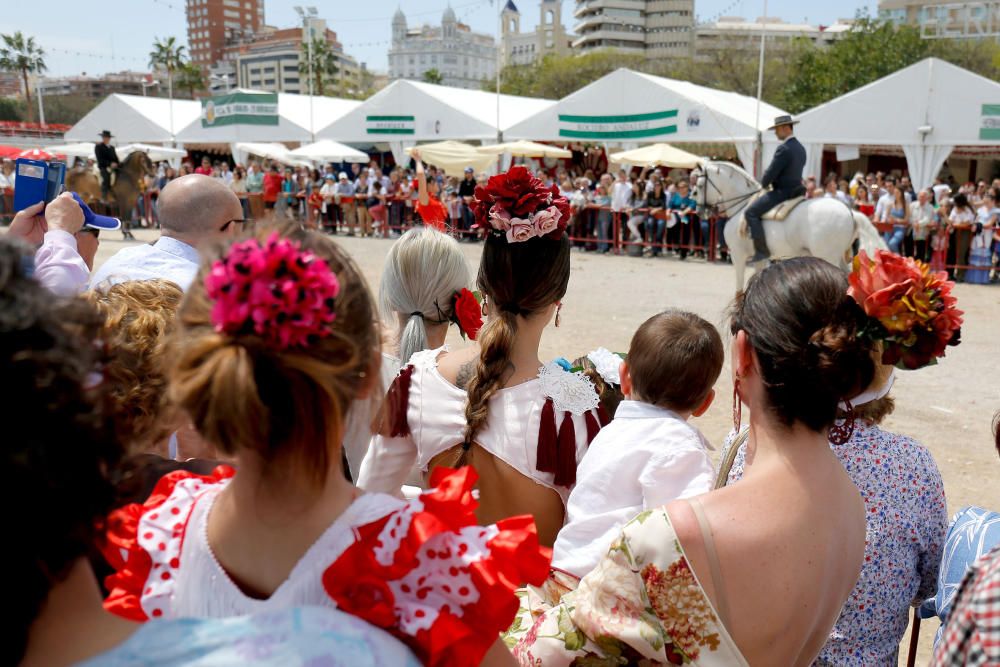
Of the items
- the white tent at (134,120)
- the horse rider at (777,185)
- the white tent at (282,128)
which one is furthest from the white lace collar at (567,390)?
the white tent at (134,120)

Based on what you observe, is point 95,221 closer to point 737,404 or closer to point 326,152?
point 737,404

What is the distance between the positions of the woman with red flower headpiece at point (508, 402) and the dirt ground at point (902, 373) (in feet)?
1.65

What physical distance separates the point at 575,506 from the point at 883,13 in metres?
99.0

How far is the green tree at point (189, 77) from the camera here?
267 feet

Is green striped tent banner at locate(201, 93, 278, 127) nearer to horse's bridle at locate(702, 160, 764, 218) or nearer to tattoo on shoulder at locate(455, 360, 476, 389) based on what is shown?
horse's bridle at locate(702, 160, 764, 218)

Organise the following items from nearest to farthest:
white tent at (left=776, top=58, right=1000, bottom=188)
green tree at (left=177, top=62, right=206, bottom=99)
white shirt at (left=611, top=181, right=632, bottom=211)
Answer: white tent at (left=776, top=58, right=1000, bottom=188) < white shirt at (left=611, top=181, right=632, bottom=211) < green tree at (left=177, top=62, right=206, bottom=99)

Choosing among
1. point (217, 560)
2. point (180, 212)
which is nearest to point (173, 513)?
point (217, 560)

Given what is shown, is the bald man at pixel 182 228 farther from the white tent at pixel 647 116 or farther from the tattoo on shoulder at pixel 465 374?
the white tent at pixel 647 116

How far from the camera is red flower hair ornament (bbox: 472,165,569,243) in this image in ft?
7.63

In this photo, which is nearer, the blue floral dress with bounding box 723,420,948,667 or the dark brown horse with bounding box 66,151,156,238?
the blue floral dress with bounding box 723,420,948,667

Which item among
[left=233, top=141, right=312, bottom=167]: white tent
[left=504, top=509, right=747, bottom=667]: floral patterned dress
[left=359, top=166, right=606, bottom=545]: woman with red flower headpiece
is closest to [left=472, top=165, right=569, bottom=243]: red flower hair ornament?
[left=359, top=166, right=606, bottom=545]: woman with red flower headpiece

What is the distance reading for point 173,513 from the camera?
4.30 feet

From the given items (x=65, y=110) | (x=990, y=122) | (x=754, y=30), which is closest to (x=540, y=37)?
(x=754, y=30)

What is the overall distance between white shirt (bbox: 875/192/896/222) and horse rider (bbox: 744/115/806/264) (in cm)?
423
